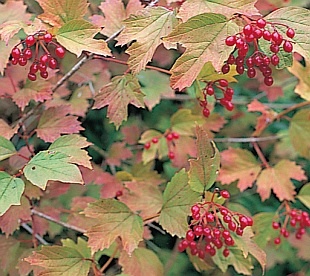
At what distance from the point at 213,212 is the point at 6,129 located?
0.53m

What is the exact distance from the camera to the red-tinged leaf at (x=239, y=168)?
4.84 feet

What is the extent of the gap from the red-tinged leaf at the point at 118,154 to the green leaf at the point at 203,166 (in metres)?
0.61

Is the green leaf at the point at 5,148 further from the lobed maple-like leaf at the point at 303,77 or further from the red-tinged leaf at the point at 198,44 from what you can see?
the lobed maple-like leaf at the point at 303,77

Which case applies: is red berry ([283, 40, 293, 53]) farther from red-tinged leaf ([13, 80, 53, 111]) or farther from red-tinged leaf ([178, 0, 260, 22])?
red-tinged leaf ([13, 80, 53, 111])

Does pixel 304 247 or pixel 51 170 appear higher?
pixel 51 170

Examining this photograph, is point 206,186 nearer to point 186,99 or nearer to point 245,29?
point 245,29

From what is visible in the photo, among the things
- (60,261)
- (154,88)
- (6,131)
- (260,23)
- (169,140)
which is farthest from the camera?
(154,88)

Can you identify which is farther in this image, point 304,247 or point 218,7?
point 304,247

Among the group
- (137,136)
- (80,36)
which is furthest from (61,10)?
(137,136)

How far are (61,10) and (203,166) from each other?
0.46 meters

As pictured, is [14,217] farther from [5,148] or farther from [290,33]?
[290,33]

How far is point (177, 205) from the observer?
1.07 metres

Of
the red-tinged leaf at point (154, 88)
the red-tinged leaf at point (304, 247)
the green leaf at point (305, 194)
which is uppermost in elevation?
the red-tinged leaf at point (154, 88)

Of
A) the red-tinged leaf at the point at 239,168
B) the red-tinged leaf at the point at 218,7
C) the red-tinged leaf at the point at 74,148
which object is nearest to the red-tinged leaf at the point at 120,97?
the red-tinged leaf at the point at 74,148
